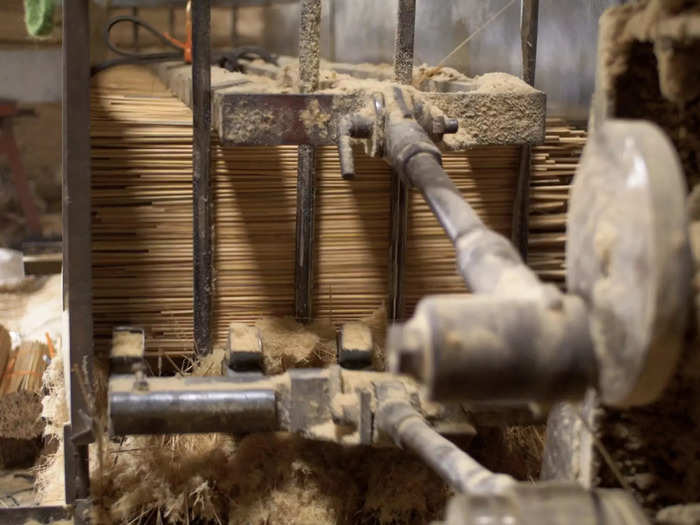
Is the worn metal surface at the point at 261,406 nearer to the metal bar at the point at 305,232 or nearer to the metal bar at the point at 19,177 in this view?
the metal bar at the point at 305,232

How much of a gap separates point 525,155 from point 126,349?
1.24 meters

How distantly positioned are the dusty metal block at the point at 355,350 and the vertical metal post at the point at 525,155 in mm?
580

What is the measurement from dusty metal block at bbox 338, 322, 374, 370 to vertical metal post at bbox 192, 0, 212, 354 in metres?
0.40

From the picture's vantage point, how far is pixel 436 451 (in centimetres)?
159

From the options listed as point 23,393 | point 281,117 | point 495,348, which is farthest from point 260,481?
point 495,348

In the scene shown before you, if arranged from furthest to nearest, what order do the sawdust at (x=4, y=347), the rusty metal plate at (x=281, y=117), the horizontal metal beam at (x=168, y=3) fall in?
the horizontal metal beam at (x=168, y=3) < the sawdust at (x=4, y=347) < the rusty metal plate at (x=281, y=117)

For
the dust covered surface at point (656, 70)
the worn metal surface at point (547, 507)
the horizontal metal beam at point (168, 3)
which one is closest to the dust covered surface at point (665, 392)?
the dust covered surface at point (656, 70)

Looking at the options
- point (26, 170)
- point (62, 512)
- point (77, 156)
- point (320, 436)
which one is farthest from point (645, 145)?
point (26, 170)

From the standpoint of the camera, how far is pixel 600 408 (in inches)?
60.8

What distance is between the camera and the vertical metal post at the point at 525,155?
2709mm

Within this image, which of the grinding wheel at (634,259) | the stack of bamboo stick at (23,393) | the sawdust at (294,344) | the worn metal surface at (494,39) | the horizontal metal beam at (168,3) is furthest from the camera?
the horizontal metal beam at (168,3)

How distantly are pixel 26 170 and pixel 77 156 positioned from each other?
3.18 m

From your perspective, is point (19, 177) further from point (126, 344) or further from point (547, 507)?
point (547, 507)

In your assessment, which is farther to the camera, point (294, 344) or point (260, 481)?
point (294, 344)
